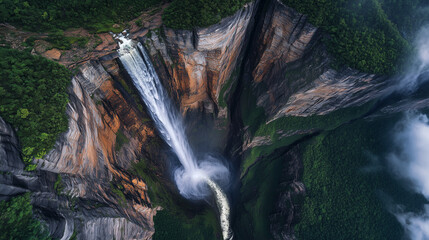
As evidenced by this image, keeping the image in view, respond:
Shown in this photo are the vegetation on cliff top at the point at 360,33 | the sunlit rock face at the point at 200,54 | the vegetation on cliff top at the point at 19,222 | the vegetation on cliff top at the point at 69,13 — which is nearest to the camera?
the vegetation on cliff top at the point at 19,222

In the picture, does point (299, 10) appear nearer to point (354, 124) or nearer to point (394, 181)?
point (354, 124)

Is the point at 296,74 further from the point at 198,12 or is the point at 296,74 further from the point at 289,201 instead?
the point at 289,201

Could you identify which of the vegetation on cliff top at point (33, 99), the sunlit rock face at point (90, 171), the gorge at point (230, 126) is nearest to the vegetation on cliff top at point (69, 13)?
the gorge at point (230, 126)

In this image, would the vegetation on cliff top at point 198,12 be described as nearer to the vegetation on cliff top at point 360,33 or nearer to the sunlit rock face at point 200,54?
the sunlit rock face at point 200,54

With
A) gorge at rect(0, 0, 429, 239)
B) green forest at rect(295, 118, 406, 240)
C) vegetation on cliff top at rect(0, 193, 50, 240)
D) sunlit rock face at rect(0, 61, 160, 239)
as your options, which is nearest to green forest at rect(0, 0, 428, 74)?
gorge at rect(0, 0, 429, 239)

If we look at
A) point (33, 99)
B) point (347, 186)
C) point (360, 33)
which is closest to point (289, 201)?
point (347, 186)

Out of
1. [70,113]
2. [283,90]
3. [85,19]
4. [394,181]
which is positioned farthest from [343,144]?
[85,19]
